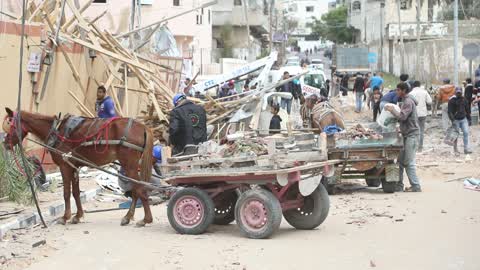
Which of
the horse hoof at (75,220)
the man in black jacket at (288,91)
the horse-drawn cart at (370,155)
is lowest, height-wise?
the horse hoof at (75,220)

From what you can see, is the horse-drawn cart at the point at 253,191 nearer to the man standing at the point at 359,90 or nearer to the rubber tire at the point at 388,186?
the rubber tire at the point at 388,186

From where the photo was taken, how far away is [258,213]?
10.5 metres

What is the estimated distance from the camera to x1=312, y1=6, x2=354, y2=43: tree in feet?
381

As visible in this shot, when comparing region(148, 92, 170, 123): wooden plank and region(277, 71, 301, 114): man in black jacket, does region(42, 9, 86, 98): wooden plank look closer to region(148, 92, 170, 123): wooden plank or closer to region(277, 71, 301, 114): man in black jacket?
region(148, 92, 170, 123): wooden plank

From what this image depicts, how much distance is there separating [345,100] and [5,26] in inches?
1114

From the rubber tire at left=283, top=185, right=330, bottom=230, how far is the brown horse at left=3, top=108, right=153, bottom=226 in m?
2.09

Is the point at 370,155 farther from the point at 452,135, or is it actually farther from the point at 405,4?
the point at 405,4

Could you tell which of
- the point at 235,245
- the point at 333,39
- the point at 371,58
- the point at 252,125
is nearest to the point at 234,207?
the point at 235,245

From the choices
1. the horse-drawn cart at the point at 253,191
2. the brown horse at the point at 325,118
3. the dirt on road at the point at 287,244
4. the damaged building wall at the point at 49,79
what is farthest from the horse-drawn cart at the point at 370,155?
the damaged building wall at the point at 49,79

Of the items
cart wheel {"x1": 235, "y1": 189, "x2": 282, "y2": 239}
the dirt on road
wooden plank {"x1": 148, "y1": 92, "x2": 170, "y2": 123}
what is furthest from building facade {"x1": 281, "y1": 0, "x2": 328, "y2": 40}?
cart wheel {"x1": 235, "y1": 189, "x2": 282, "y2": 239}

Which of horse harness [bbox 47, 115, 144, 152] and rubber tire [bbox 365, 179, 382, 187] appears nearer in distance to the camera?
horse harness [bbox 47, 115, 144, 152]

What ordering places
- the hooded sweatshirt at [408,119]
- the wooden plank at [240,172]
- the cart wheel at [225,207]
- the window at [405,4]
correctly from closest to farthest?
the wooden plank at [240,172], the cart wheel at [225,207], the hooded sweatshirt at [408,119], the window at [405,4]

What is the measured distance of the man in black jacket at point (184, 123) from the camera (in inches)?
530

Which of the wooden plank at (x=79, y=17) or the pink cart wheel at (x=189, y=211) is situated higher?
the wooden plank at (x=79, y=17)
